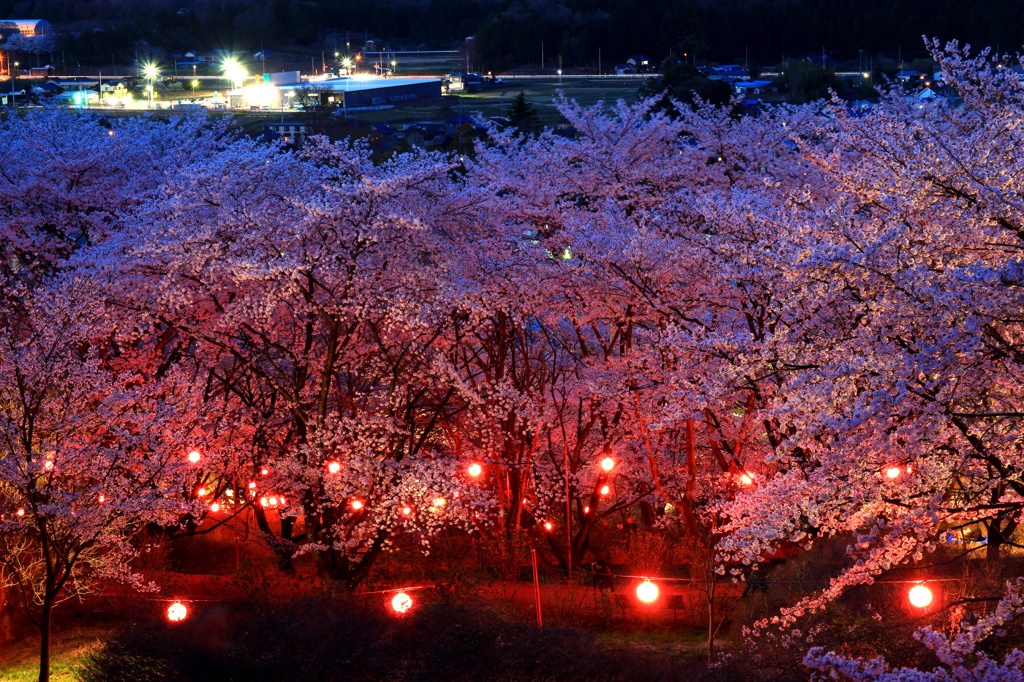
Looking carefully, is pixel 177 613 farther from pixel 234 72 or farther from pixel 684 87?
pixel 234 72

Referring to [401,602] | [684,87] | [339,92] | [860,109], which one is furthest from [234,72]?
[401,602]

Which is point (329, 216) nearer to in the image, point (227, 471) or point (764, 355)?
point (227, 471)

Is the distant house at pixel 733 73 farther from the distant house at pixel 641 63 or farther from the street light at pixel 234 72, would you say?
the street light at pixel 234 72

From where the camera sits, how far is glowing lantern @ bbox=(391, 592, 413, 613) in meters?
10.9

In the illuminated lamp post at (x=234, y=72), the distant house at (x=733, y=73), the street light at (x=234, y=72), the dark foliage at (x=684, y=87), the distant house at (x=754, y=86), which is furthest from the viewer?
the street light at (x=234, y=72)

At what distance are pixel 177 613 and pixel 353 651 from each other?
259 centimetres

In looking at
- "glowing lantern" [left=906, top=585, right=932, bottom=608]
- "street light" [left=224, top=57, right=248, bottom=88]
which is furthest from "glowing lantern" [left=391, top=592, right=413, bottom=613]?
"street light" [left=224, top=57, right=248, bottom=88]

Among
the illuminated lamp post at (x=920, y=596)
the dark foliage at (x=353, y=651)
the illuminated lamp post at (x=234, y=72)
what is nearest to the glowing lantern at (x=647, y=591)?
the dark foliage at (x=353, y=651)

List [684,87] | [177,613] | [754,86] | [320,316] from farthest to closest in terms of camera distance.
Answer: [754,86] < [684,87] < [320,316] < [177,613]

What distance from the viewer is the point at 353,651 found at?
9141mm

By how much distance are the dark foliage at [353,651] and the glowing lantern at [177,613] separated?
0.58 metres

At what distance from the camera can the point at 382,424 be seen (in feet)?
42.9

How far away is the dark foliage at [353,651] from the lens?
901 cm

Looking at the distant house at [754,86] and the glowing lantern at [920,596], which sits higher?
the distant house at [754,86]
